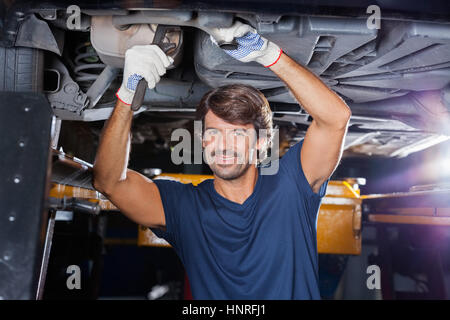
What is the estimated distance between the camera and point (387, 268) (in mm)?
3119

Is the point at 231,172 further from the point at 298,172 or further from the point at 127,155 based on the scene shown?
the point at 127,155

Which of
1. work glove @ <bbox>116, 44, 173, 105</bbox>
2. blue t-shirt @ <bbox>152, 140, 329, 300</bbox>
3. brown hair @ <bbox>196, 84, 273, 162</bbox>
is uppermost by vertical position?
work glove @ <bbox>116, 44, 173, 105</bbox>

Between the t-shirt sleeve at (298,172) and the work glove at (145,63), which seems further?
the t-shirt sleeve at (298,172)

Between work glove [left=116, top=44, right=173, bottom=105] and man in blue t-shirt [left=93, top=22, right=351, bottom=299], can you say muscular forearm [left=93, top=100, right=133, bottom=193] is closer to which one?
man in blue t-shirt [left=93, top=22, right=351, bottom=299]

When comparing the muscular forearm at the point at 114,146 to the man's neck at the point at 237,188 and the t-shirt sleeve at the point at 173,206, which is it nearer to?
the t-shirt sleeve at the point at 173,206

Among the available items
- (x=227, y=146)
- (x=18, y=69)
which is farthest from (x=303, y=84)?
(x=18, y=69)

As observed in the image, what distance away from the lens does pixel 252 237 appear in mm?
1307

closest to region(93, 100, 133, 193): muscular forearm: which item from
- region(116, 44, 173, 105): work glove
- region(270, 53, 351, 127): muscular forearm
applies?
region(116, 44, 173, 105): work glove

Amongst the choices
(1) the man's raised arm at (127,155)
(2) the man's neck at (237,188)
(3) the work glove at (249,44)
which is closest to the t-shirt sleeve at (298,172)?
(2) the man's neck at (237,188)

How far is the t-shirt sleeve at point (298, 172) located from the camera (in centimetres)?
138

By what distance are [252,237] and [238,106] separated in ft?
1.45

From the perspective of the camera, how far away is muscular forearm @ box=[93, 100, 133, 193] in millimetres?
1307

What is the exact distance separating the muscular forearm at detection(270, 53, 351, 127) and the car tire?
889mm

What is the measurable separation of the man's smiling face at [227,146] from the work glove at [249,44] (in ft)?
0.80
